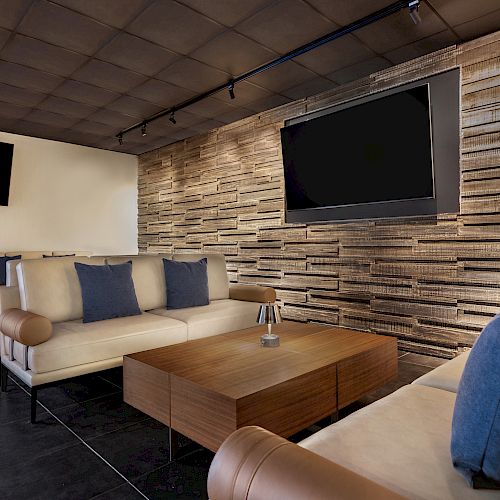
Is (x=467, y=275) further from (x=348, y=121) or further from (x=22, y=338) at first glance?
(x=22, y=338)

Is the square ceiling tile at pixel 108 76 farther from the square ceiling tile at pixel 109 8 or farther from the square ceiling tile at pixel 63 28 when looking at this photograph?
the square ceiling tile at pixel 109 8

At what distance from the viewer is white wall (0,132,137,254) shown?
18.7 feet

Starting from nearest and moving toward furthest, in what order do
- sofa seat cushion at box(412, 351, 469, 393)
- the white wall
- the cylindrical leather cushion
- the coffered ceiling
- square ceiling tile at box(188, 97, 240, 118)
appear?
sofa seat cushion at box(412, 351, 469, 393) < the cylindrical leather cushion < the coffered ceiling < square ceiling tile at box(188, 97, 240, 118) < the white wall

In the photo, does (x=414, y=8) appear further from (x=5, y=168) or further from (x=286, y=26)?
(x=5, y=168)

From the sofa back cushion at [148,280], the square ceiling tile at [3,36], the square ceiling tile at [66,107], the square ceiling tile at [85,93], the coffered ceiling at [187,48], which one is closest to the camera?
the coffered ceiling at [187,48]

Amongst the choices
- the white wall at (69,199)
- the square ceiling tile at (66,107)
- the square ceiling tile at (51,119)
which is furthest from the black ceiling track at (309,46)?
the white wall at (69,199)

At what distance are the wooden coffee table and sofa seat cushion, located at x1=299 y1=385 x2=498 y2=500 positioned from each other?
48 cm

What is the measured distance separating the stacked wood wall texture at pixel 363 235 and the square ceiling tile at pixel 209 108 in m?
0.42

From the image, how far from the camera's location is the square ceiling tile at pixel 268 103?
456 cm

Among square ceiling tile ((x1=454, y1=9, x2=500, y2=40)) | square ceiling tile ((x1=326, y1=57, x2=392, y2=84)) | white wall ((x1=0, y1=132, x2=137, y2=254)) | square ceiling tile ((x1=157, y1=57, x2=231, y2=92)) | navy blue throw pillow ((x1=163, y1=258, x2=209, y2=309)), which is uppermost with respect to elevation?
square ceiling tile ((x1=157, y1=57, x2=231, y2=92))

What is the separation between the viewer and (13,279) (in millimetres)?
3055

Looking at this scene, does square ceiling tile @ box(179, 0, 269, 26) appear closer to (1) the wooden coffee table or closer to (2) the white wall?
(1) the wooden coffee table

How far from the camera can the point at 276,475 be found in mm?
814

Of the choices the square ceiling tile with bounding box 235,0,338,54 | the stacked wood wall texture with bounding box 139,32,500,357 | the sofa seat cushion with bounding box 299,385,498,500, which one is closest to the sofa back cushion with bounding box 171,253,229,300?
the stacked wood wall texture with bounding box 139,32,500,357
